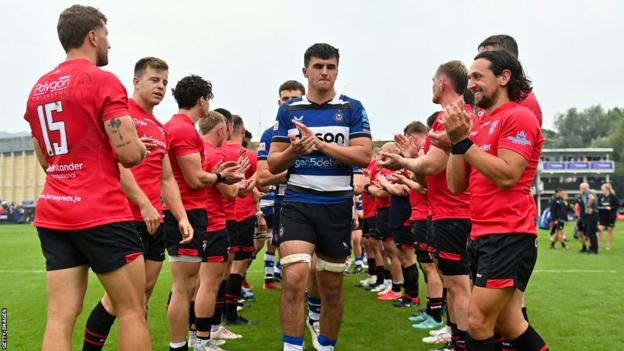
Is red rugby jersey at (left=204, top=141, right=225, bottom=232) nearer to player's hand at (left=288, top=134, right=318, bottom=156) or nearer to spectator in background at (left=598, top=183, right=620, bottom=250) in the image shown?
player's hand at (left=288, top=134, right=318, bottom=156)

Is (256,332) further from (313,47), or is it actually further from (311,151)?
(313,47)

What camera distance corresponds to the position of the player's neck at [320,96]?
526 cm

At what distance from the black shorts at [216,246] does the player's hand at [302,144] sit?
1.84m

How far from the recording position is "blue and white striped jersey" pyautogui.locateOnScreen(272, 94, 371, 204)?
516 cm

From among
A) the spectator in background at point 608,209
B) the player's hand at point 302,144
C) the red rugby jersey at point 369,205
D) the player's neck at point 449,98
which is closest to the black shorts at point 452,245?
the player's neck at point 449,98

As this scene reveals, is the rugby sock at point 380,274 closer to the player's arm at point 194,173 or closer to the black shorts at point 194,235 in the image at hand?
the black shorts at point 194,235

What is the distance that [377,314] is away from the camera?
846 centimetres

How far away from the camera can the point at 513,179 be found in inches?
147

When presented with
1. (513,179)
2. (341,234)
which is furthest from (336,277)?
(513,179)

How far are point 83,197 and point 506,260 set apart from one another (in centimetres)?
278

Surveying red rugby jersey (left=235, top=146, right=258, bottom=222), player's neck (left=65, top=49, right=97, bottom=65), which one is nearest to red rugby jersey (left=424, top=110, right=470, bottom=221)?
player's neck (left=65, top=49, right=97, bottom=65)

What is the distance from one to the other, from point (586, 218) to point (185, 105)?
1780 centimetres

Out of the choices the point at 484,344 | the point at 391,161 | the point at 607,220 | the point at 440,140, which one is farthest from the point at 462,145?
the point at 607,220

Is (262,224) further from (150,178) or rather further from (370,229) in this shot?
(150,178)
